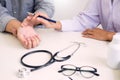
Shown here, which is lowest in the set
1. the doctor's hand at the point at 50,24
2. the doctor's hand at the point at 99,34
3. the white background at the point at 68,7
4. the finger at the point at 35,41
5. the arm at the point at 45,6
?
the white background at the point at 68,7

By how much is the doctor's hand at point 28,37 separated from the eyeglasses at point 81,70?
0.82ft

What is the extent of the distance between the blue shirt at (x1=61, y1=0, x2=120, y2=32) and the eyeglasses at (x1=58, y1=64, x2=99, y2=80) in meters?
0.41

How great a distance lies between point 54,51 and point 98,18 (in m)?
0.49

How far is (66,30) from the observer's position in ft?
4.13

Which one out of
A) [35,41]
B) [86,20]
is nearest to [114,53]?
[35,41]

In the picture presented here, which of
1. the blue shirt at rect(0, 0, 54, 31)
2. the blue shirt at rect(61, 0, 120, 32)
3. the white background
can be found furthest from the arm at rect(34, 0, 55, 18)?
the white background

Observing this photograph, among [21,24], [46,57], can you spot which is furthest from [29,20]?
[46,57]

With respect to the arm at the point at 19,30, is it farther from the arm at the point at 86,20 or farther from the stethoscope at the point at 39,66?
the arm at the point at 86,20

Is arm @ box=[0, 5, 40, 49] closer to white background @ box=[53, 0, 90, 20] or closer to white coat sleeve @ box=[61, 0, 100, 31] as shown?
white coat sleeve @ box=[61, 0, 100, 31]

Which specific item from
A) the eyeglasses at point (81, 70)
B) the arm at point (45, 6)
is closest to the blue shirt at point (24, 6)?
the arm at point (45, 6)

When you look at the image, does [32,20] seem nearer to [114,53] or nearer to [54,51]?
[54,51]

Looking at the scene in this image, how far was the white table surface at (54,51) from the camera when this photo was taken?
84 centimetres

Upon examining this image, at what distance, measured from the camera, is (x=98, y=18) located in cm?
139

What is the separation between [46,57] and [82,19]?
473 millimetres
